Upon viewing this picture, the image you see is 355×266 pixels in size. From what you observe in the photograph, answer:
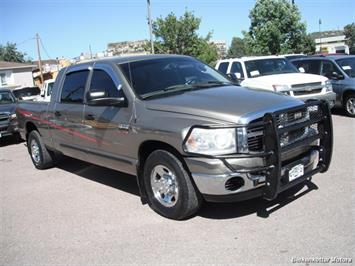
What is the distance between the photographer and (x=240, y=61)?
12.8 m

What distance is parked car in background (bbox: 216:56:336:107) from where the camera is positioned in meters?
10.7

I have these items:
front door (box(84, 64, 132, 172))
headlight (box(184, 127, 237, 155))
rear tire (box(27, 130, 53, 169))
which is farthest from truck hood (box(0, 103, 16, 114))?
headlight (box(184, 127, 237, 155))

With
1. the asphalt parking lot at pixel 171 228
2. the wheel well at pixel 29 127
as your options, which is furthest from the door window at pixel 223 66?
the asphalt parking lot at pixel 171 228

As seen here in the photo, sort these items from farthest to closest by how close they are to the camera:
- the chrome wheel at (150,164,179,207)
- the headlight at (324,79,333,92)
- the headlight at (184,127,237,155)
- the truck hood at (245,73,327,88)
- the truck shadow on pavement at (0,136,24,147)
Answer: the truck shadow on pavement at (0,136,24,147) < the headlight at (324,79,333,92) < the truck hood at (245,73,327,88) < the chrome wheel at (150,164,179,207) < the headlight at (184,127,237,155)

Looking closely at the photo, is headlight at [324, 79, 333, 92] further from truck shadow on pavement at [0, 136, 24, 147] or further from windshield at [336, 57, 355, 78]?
truck shadow on pavement at [0, 136, 24, 147]

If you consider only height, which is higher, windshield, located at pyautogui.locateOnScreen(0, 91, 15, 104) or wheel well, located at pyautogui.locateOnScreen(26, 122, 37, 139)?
windshield, located at pyautogui.locateOnScreen(0, 91, 15, 104)

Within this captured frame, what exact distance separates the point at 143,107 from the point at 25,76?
163ft

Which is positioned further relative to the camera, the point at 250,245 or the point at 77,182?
the point at 77,182

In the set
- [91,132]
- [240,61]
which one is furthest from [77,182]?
[240,61]

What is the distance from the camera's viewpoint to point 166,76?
5.80 metres

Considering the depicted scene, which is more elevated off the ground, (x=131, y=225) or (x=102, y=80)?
(x=102, y=80)

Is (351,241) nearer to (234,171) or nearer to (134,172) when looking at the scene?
(234,171)

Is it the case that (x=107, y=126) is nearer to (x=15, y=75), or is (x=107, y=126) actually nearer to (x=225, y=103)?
(x=225, y=103)

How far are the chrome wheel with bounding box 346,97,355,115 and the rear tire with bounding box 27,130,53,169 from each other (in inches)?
305
